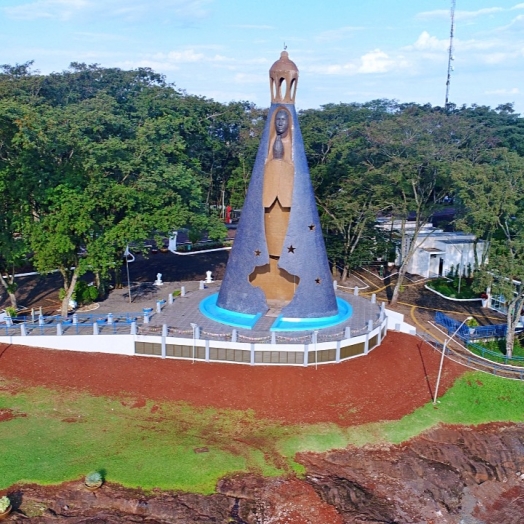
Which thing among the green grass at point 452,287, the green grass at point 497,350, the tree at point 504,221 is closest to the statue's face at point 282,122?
the tree at point 504,221

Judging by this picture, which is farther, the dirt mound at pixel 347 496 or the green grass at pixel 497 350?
the green grass at pixel 497 350

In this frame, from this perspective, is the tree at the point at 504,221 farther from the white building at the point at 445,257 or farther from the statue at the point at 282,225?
the white building at the point at 445,257

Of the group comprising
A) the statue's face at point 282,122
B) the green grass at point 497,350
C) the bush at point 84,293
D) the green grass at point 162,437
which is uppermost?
the statue's face at point 282,122

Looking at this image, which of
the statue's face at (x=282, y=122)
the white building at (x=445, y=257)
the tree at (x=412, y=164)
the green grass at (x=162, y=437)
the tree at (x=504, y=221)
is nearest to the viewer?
the green grass at (x=162, y=437)

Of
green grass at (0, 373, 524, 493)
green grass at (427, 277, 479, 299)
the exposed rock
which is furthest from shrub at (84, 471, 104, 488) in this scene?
green grass at (427, 277, 479, 299)

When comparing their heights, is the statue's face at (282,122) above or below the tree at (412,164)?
above

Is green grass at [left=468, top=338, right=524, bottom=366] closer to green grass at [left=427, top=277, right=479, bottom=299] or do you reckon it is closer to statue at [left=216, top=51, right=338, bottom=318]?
green grass at [left=427, top=277, right=479, bottom=299]

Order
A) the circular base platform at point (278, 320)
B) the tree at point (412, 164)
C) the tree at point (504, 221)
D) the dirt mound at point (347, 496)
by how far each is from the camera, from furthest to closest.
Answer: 1. the tree at point (412, 164)
2. the tree at point (504, 221)
3. the circular base platform at point (278, 320)
4. the dirt mound at point (347, 496)
